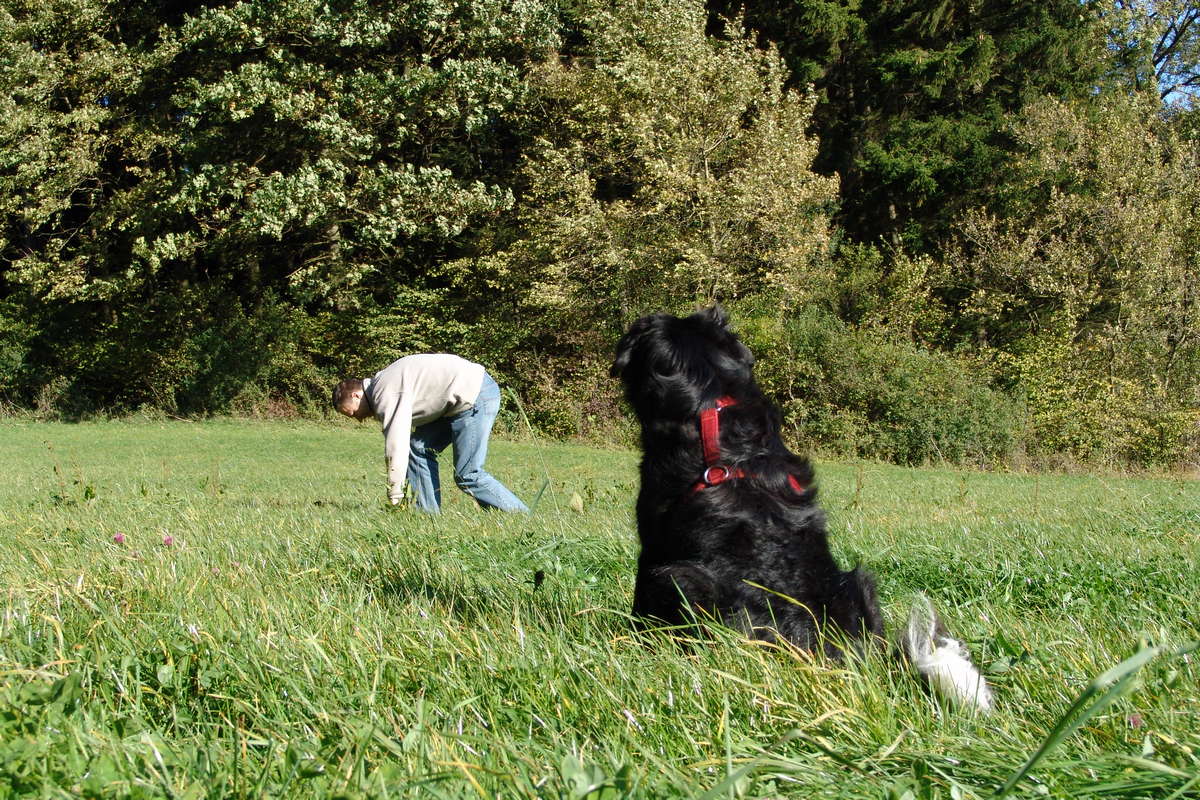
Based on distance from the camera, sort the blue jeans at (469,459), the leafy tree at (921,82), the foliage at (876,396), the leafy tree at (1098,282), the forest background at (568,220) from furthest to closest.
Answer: the leafy tree at (921,82) < the leafy tree at (1098,282) < the forest background at (568,220) < the foliage at (876,396) < the blue jeans at (469,459)

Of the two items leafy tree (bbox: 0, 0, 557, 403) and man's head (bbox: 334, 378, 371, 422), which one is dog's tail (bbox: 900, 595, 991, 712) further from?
leafy tree (bbox: 0, 0, 557, 403)

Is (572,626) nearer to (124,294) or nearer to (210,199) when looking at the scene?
(210,199)

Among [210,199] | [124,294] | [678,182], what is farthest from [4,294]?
[678,182]

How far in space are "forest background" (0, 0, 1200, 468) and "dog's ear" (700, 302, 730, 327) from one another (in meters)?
17.5

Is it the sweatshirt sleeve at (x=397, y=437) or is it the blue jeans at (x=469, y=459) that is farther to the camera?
the blue jeans at (x=469, y=459)

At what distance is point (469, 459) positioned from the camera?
23.3 feet

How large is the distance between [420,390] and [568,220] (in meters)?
15.0

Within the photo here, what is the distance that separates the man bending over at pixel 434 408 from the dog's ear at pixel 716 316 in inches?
150

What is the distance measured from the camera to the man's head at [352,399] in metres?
6.92

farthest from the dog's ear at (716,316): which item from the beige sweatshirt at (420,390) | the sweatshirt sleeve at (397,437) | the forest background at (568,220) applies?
the forest background at (568,220)

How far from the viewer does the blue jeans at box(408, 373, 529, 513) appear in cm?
709

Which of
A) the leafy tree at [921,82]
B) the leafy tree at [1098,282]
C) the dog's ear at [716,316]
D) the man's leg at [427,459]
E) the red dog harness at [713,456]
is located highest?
the leafy tree at [921,82]

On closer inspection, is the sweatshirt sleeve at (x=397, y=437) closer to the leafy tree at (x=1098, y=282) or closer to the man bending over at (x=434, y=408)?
the man bending over at (x=434, y=408)

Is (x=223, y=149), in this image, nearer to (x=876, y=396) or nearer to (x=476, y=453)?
(x=876, y=396)
